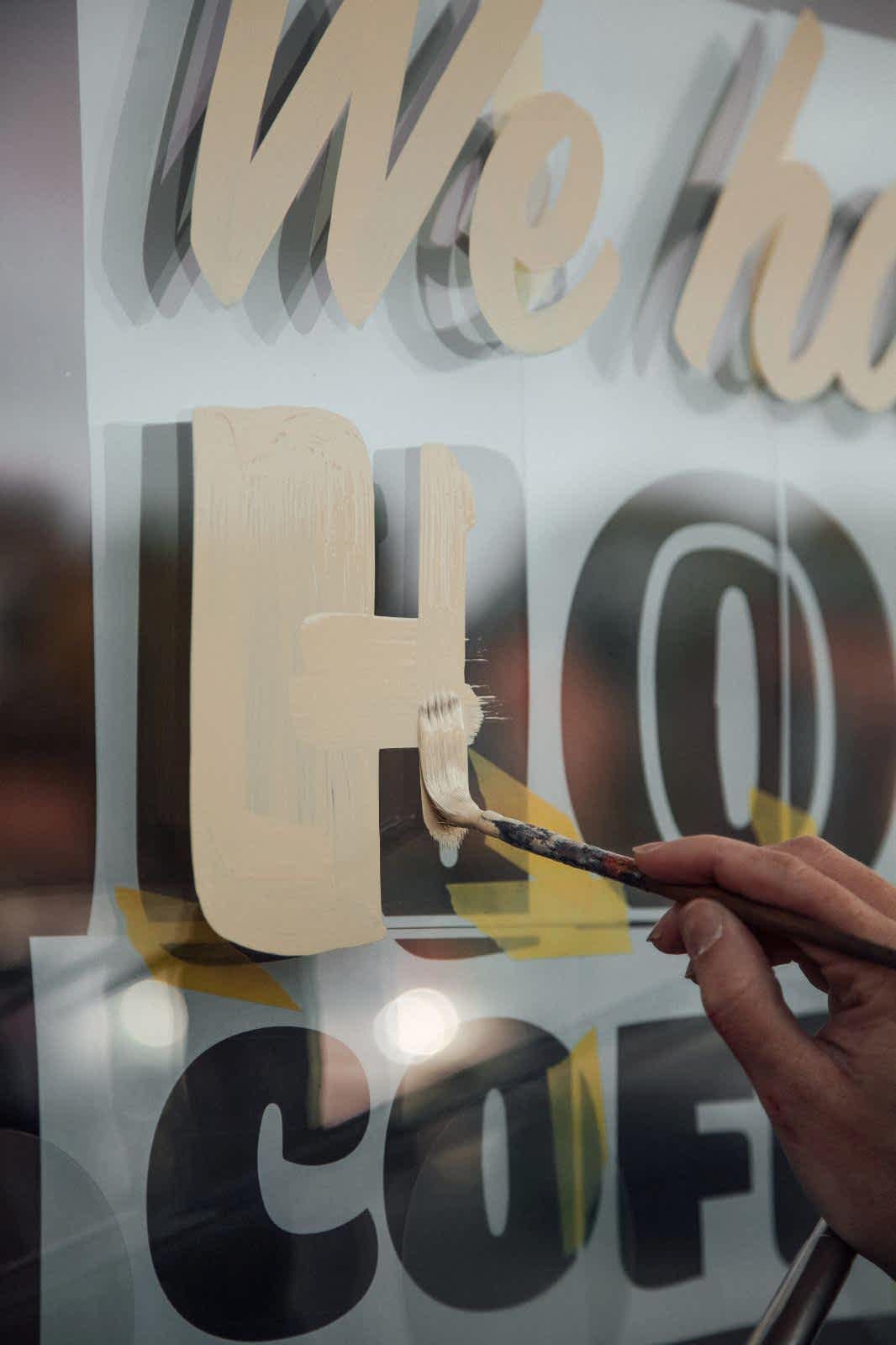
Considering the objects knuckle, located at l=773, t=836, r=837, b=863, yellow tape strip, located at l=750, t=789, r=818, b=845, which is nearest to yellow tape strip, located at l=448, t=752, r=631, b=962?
yellow tape strip, located at l=750, t=789, r=818, b=845

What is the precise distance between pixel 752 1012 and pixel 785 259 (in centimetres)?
60

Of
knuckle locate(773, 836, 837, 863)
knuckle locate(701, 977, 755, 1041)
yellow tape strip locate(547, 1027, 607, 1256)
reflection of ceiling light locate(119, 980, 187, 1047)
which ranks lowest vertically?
yellow tape strip locate(547, 1027, 607, 1256)

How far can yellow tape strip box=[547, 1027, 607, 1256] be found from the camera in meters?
0.70

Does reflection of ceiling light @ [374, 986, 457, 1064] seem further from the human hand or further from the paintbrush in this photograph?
the human hand

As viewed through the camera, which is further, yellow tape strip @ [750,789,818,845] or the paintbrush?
yellow tape strip @ [750,789,818,845]

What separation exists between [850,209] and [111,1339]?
946 mm

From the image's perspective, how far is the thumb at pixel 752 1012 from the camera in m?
0.38

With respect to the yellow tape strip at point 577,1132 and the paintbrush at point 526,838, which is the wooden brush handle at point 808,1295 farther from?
the yellow tape strip at point 577,1132

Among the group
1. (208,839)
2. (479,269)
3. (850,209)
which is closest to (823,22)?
(850,209)

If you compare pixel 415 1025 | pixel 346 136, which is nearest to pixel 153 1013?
pixel 415 1025

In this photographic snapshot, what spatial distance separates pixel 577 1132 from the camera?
708 millimetres

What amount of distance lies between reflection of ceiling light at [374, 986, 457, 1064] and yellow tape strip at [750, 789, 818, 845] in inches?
10.7

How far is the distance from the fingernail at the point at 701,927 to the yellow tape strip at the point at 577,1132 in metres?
0.33

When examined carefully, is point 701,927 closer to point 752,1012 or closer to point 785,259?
point 752,1012
